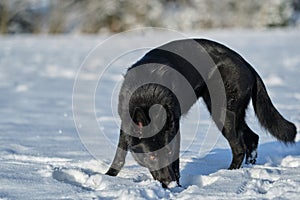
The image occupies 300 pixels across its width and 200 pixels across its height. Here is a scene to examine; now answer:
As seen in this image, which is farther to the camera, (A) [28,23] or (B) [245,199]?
(A) [28,23]

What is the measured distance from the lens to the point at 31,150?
177 inches

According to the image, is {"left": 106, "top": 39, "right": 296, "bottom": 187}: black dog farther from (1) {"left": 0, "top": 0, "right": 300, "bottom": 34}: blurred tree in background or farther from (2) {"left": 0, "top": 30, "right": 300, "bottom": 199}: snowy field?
(1) {"left": 0, "top": 0, "right": 300, "bottom": 34}: blurred tree in background

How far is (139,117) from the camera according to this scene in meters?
3.35

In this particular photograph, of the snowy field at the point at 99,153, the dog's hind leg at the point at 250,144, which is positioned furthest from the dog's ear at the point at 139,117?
the dog's hind leg at the point at 250,144

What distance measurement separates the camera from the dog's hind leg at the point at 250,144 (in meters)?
4.39

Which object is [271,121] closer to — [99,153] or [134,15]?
[99,153]

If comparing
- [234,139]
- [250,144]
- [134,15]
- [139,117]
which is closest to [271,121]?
[250,144]

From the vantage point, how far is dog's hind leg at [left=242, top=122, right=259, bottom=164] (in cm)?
439

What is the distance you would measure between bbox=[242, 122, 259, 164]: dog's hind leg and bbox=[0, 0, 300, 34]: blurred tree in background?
22.4 meters

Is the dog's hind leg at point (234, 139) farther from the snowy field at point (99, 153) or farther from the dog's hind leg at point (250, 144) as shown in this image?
the dog's hind leg at point (250, 144)

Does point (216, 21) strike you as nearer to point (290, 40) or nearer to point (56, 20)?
point (56, 20)

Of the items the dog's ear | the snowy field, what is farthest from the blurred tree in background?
the dog's ear

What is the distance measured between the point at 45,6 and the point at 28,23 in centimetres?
131

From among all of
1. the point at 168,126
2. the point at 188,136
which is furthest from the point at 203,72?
the point at 188,136
